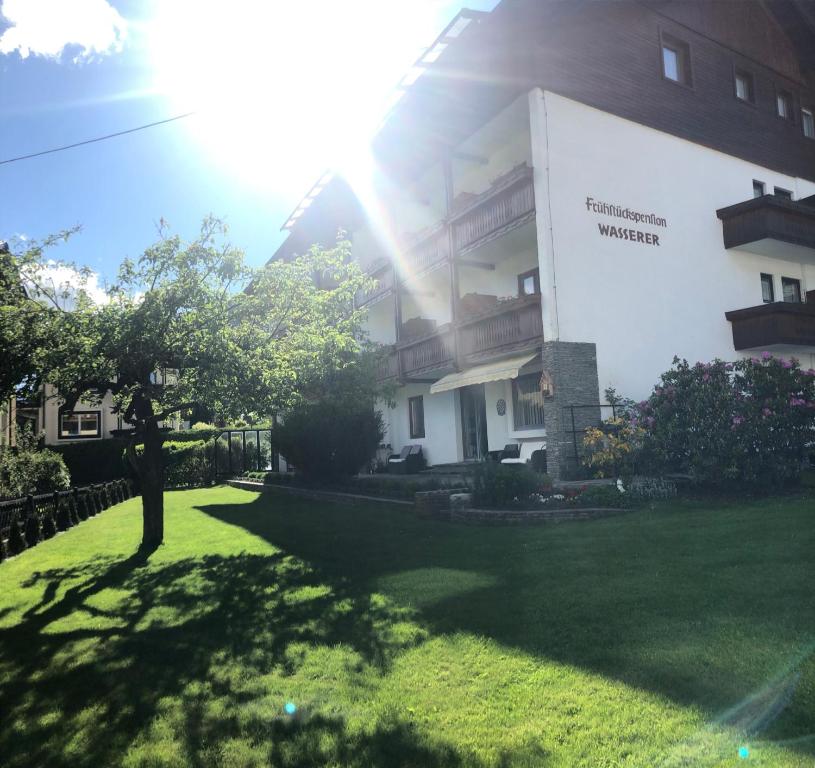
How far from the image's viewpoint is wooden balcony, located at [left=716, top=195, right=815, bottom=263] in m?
18.1

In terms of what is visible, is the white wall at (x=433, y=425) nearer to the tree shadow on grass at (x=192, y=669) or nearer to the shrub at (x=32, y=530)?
the shrub at (x=32, y=530)

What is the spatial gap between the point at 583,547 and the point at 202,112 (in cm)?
1248

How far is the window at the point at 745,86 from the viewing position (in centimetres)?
2052

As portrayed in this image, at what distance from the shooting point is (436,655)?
4.52 m

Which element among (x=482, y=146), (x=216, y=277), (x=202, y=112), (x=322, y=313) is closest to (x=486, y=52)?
(x=482, y=146)

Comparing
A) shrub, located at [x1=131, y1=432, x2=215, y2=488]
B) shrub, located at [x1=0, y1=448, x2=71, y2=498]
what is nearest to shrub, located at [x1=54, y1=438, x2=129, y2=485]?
shrub, located at [x1=131, y1=432, x2=215, y2=488]

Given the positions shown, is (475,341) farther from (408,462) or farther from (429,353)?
(408,462)

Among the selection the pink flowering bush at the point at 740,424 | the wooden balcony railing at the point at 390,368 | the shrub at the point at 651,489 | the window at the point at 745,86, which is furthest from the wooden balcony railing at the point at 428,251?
the window at the point at 745,86

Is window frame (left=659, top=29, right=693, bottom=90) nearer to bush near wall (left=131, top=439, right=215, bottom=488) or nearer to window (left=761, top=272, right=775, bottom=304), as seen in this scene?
window (left=761, top=272, right=775, bottom=304)

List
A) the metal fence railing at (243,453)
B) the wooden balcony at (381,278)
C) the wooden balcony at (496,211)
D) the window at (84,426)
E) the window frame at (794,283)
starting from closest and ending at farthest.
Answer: the wooden balcony at (496,211) < the window frame at (794,283) < the wooden balcony at (381,278) < the metal fence railing at (243,453) < the window at (84,426)

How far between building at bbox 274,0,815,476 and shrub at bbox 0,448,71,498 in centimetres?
1042

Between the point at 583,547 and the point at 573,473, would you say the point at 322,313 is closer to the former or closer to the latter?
the point at 583,547

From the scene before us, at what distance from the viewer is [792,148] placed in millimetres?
21609

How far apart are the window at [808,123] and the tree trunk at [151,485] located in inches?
945
